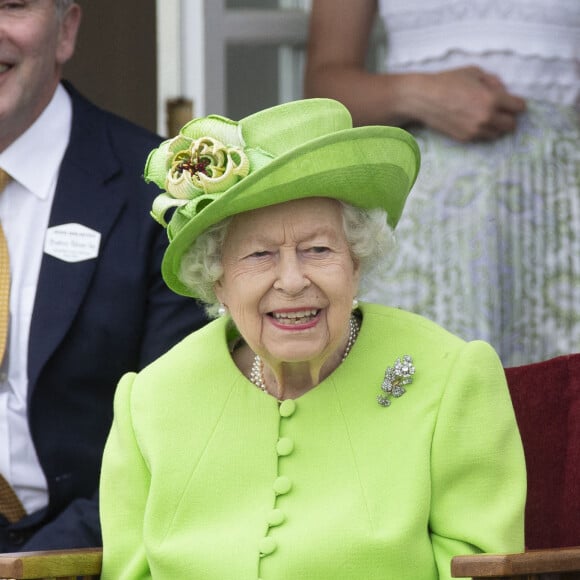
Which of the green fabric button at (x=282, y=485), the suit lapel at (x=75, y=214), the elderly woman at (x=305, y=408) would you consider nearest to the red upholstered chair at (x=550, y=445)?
the elderly woman at (x=305, y=408)

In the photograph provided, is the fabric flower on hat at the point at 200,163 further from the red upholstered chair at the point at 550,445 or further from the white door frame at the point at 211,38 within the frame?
the white door frame at the point at 211,38

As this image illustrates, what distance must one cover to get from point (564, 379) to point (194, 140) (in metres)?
0.98

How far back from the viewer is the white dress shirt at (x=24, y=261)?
149 inches

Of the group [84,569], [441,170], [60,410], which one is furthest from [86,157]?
[84,569]

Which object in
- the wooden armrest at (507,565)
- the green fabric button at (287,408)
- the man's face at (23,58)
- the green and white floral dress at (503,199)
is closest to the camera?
the wooden armrest at (507,565)

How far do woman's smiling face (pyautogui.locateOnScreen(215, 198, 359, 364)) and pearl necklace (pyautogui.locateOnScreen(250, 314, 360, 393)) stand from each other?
0.14 metres

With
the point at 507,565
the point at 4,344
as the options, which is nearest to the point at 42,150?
the point at 4,344

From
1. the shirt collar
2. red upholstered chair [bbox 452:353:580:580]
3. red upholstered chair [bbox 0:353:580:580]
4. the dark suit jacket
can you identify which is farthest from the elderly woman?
the shirt collar

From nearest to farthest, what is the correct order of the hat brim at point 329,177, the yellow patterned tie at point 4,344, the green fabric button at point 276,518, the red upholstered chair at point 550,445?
1. the hat brim at point 329,177
2. the green fabric button at point 276,518
3. the red upholstered chair at point 550,445
4. the yellow patterned tie at point 4,344

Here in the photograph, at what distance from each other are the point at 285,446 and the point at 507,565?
1.80ft

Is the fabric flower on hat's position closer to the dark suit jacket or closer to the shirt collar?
the dark suit jacket

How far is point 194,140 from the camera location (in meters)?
2.94

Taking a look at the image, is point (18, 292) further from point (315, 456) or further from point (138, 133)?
point (315, 456)

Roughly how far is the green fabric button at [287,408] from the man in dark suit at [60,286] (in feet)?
2.87
